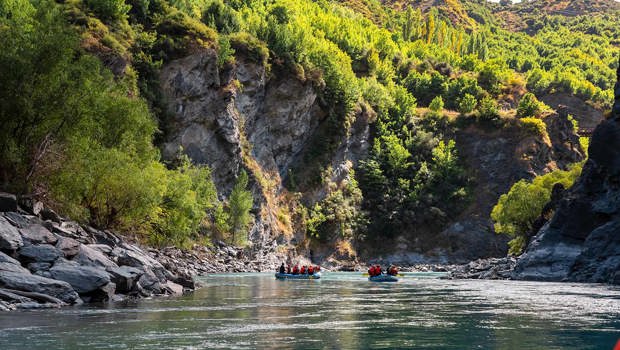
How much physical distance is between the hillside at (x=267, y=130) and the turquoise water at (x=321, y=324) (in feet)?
36.3

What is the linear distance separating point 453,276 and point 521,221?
1872 centimetres

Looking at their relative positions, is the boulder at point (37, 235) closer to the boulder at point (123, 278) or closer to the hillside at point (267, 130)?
the boulder at point (123, 278)

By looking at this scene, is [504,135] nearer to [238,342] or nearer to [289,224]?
[289,224]

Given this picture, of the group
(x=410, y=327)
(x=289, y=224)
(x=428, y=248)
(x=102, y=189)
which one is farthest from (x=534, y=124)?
(x=410, y=327)

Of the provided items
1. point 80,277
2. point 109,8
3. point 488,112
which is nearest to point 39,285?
point 80,277

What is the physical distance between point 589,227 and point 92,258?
131 ft

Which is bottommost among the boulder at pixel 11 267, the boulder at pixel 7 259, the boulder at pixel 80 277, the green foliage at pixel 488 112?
the boulder at pixel 80 277

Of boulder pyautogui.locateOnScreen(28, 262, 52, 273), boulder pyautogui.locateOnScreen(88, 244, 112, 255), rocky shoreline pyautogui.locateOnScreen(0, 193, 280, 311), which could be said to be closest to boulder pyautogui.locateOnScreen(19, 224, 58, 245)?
rocky shoreline pyautogui.locateOnScreen(0, 193, 280, 311)

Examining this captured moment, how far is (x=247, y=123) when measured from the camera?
312 feet

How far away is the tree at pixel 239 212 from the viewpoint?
84.9 meters

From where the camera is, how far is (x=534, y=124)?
118 meters

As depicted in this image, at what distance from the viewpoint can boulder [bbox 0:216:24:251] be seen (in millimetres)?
26203

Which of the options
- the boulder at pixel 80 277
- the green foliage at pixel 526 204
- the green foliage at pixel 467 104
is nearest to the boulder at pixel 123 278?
the boulder at pixel 80 277

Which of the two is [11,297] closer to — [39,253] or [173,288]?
[39,253]
